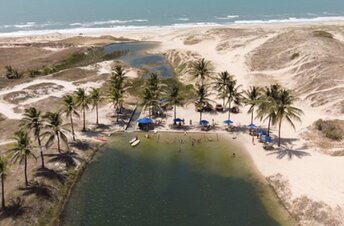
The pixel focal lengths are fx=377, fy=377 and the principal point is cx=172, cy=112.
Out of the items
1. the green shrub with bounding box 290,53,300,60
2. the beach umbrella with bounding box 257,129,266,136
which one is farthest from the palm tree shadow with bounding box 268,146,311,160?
the green shrub with bounding box 290,53,300,60

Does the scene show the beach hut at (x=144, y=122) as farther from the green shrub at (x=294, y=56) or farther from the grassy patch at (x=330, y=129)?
the green shrub at (x=294, y=56)

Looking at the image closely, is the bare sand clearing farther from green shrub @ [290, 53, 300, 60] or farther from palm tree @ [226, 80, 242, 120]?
palm tree @ [226, 80, 242, 120]

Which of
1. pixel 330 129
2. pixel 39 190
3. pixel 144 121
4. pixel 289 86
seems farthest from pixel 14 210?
pixel 289 86

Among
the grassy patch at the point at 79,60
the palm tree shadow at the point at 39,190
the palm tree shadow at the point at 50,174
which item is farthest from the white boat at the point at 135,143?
the grassy patch at the point at 79,60

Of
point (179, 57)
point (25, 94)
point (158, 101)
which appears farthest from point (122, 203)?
point (179, 57)

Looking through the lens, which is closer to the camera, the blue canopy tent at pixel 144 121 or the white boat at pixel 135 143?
the white boat at pixel 135 143
